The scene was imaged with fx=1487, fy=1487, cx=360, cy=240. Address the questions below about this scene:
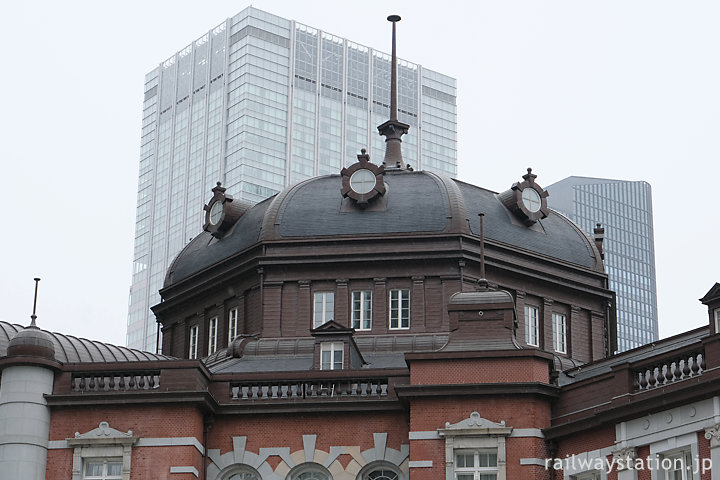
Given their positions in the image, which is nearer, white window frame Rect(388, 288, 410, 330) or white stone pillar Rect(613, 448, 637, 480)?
white stone pillar Rect(613, 448, 637, 480)

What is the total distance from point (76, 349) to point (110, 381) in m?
3.92

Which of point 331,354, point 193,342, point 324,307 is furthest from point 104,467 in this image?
point 193,342

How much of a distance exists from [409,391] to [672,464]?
7.46 meters

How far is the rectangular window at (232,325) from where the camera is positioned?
5272 centimetres

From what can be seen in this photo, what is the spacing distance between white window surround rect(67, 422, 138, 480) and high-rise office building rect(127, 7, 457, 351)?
5046 inches

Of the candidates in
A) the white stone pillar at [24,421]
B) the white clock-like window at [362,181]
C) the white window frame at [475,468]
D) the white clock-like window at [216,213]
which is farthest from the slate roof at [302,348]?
the white window frame at [475,468]

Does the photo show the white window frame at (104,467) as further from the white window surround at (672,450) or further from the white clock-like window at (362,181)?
the white clock-like window at (362,181)

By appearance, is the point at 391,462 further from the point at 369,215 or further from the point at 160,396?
the point at 369,215

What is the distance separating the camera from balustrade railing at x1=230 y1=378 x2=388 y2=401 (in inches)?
1678

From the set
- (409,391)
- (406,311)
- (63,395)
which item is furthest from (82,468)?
(406,311)

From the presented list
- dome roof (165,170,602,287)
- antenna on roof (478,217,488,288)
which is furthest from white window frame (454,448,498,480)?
dome roof (165,170,602,287)

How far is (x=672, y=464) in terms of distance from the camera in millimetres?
37281

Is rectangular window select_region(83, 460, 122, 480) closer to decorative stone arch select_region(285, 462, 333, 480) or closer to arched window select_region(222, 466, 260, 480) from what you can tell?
arched window select_region(222, 466, 260, 480)

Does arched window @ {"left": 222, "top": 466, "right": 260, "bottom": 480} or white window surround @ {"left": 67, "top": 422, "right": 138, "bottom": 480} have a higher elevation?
white window surround @ {"left": 67, "top": 422, "right": 138, "bottom": 480}
